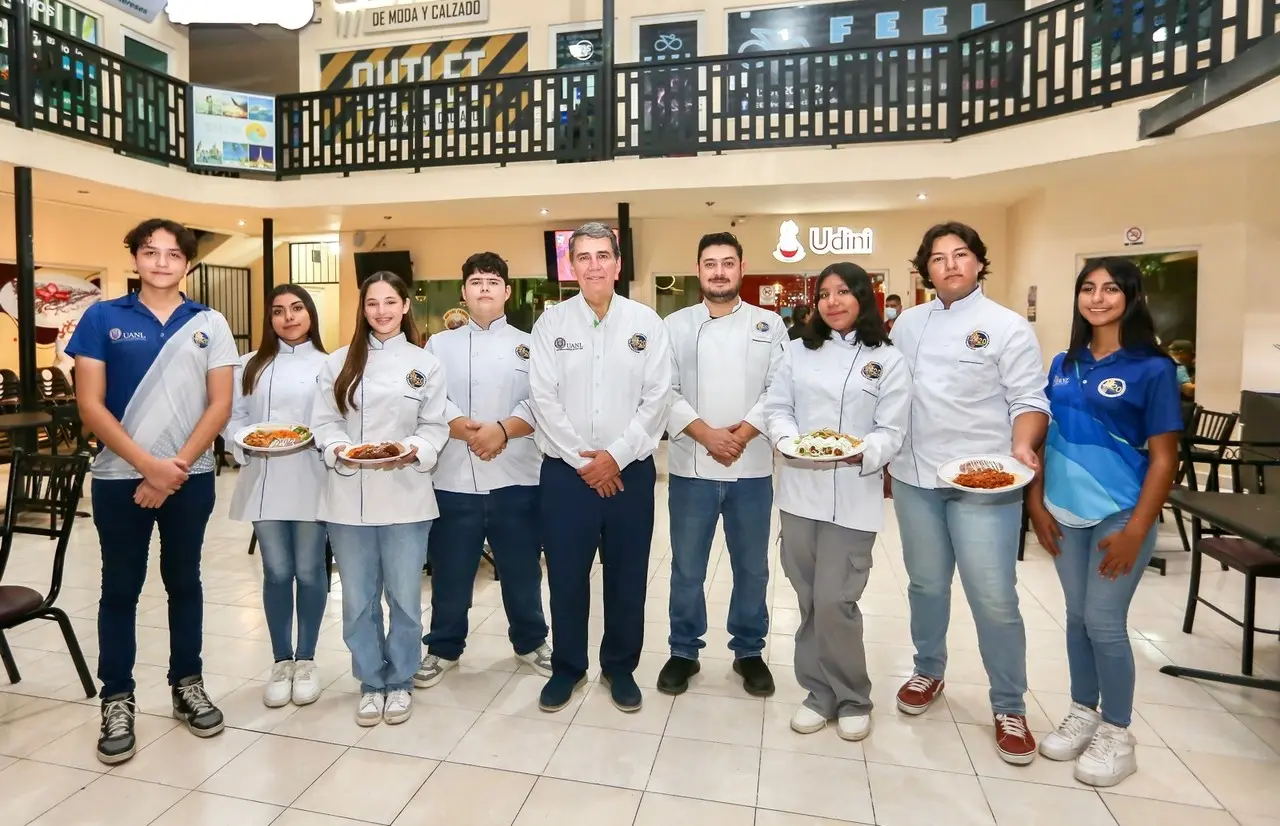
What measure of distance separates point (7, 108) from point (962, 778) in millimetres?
8389

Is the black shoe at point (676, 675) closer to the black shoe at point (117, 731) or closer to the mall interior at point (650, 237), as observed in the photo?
the mall interior at point (650, 237)

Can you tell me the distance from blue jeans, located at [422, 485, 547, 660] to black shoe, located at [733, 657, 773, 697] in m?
0.87

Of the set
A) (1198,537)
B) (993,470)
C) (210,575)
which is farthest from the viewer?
(210,575)

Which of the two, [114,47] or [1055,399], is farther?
[114,47]

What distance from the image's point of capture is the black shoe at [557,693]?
2.76m

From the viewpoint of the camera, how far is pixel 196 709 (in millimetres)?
2613

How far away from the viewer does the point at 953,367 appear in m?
2.48

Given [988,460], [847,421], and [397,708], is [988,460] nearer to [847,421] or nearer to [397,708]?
[847,421]

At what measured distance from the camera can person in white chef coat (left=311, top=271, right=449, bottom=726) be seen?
8.63 feet

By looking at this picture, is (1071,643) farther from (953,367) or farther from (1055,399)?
(953,367)

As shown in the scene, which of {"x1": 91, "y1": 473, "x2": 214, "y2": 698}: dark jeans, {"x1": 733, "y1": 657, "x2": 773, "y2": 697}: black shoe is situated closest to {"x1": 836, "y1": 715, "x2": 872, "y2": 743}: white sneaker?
{"x1": 733, "y1": 657, "x2": 773, "y2": 697}: black shoe

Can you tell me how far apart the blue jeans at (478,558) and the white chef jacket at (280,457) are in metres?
0.50

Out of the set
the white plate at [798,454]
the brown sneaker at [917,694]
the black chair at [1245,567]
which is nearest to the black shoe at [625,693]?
the brown sneaker at [917,694]

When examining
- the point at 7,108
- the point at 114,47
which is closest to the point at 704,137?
the point at 7,108
